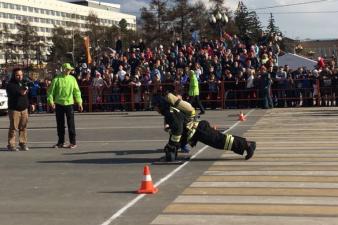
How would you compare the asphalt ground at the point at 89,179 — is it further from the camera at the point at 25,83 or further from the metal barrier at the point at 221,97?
the metal barrier at the point at 221,97

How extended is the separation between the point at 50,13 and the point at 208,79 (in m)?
129

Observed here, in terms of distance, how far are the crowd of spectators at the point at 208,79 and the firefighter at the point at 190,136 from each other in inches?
524

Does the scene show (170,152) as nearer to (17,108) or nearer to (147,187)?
(147,187)

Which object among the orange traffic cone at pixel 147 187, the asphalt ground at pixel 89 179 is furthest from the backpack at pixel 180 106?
the orange traffic cone at pixel 147 187

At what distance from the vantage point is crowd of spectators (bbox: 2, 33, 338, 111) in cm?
2603

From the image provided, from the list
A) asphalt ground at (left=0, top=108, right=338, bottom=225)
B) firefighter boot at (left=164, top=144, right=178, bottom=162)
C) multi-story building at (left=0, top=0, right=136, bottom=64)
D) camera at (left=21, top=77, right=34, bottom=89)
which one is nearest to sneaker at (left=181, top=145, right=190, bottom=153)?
asphalt ground at (left=0, top=108, right=338, bottom=225)

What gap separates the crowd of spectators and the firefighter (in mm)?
13310

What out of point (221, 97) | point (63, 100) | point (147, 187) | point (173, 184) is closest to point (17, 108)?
point (63, 100)

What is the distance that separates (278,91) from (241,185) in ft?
60.5

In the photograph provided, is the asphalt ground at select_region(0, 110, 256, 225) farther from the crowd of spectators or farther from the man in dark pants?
the crowd of spectators

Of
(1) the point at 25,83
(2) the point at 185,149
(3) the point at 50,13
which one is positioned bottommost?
(2) the point at 185,149

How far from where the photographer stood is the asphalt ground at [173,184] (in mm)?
6766

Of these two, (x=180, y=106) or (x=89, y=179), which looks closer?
(x=89, y=179)

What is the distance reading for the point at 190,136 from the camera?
1093 cm
